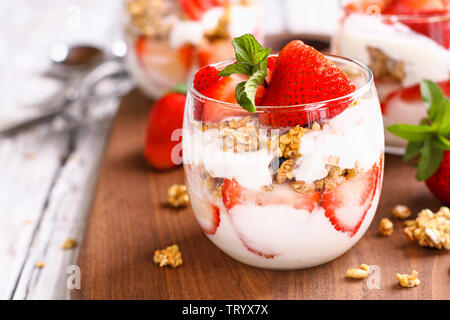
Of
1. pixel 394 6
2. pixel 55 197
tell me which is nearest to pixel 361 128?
pixel 394 6

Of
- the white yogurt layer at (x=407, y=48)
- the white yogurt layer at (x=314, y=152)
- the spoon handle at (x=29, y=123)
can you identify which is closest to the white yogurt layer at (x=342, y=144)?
the white yogurt layer at (x=314, y=152)

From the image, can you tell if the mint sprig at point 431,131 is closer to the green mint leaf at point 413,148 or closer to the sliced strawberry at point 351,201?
the green mint leaf at point 413,148

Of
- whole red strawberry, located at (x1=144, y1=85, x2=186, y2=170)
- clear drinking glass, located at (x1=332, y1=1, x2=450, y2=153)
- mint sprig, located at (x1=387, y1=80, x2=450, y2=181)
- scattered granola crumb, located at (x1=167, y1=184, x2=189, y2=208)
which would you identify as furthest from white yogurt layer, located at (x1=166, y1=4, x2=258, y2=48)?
mint sprig, located at (x1=387, y1=80, x2=450, y2=181)

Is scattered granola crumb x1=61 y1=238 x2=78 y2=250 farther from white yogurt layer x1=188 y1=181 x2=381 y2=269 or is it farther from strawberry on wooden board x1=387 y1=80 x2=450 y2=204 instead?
strawberry on wooden board x1=387 y1=80 x2=450 y2=204

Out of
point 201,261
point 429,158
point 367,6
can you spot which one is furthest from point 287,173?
point 367,6

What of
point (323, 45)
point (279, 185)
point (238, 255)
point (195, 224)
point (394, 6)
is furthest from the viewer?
point (323, 45)

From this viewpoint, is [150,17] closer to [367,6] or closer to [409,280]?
[367,6]
